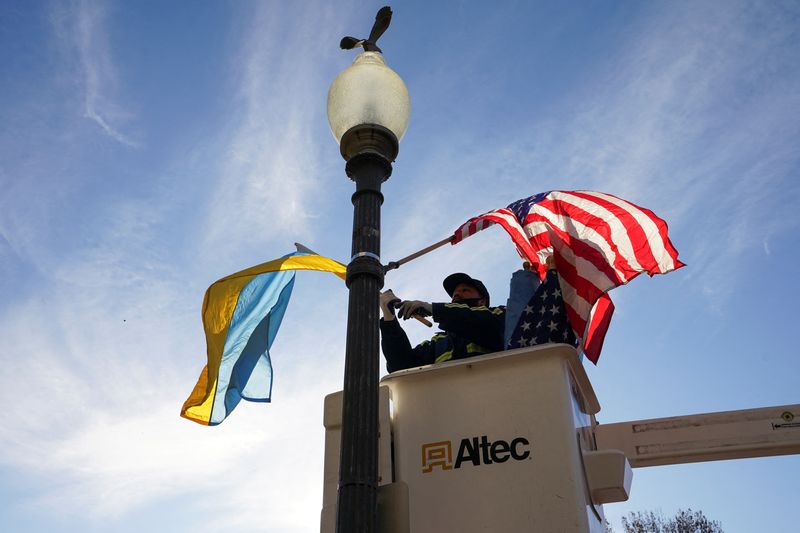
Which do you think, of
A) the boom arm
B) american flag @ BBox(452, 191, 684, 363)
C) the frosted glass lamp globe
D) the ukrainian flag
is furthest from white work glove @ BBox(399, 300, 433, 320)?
the frosted glass lamp globe

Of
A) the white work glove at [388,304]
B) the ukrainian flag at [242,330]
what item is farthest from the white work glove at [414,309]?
the ukrainian flag at [242,330]

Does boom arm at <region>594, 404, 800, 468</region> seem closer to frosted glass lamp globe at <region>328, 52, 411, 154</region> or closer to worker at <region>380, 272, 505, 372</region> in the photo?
worker at <region>380, 272, 505, 372</region>

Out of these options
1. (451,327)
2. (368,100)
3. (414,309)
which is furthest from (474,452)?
(368,100)

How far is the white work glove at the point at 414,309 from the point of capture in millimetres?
4988

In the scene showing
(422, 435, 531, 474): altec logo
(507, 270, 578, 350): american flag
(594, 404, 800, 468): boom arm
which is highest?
(507, 270, 578, 350): american flag

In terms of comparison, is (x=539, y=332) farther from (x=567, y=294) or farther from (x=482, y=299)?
(x=482, y=299)

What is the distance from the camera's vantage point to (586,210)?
530cm

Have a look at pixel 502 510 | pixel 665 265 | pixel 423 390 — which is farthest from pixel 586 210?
pixel 502 510

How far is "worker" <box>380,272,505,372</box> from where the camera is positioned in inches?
194

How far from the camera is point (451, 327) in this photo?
4.90 m

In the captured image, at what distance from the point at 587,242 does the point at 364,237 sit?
2.26 m

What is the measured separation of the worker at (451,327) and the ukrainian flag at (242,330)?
0.56 metres

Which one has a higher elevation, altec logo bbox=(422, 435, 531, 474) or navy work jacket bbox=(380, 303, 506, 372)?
navy work jacket bbox=(380, 303, 506, 372)

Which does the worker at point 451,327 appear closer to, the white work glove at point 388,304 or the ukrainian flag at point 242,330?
the white work glove at point 388,304
